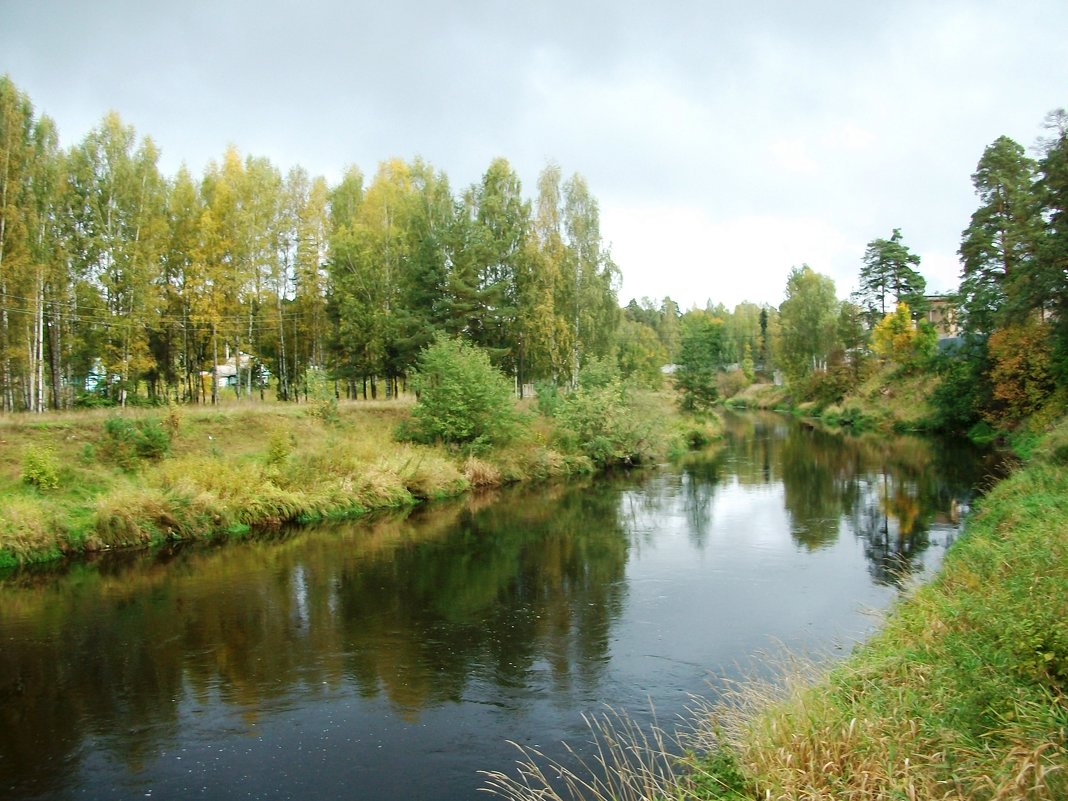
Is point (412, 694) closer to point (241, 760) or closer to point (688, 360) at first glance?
point (241, 760)

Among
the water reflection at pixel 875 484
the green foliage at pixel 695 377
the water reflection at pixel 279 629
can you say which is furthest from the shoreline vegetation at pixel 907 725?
the green foliage at pixel 695 377

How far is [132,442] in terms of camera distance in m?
23.4

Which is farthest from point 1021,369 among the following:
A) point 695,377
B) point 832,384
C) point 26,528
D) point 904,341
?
point 26,528

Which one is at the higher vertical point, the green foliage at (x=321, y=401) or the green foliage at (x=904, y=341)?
the green foliage at (x=904, y=341)

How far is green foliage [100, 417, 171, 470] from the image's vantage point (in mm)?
22859

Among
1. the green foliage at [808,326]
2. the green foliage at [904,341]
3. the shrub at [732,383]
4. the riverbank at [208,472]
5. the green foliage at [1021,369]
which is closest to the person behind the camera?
the riverbank at [208,472]

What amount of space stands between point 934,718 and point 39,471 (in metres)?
21.8

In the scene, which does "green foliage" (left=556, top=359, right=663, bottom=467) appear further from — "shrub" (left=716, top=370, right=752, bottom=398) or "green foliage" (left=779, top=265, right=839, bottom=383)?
"shrub" (left=716, top=370, right=752, bottom=398)

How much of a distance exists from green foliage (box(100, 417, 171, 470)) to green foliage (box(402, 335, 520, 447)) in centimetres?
975

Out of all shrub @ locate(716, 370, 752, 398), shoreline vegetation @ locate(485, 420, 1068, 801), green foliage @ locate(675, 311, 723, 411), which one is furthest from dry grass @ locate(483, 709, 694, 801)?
shrub @ locate(716, 370, 752, 398)

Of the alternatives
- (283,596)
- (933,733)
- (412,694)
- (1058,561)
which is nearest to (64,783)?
(412,694)

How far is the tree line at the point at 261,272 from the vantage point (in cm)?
2817

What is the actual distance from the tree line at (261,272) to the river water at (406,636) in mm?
14465

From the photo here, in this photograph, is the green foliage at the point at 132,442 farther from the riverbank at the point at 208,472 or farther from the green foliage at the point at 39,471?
the green foliage at the point at 39,471
